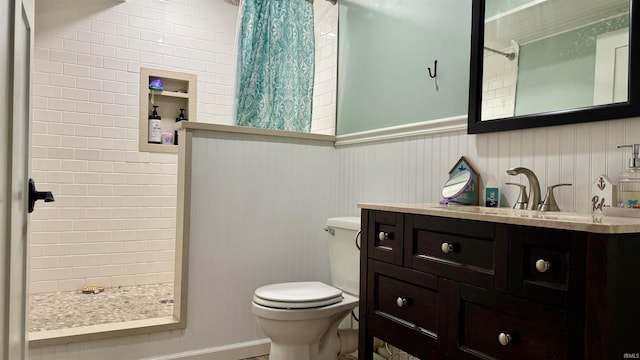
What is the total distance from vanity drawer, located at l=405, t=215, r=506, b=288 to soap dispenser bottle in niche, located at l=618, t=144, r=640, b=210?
0.41 meters

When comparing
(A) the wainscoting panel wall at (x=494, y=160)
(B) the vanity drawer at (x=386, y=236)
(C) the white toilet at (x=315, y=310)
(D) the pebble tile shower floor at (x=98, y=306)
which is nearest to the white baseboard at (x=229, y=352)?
(D) the pebble tile shower floor at (x=98, y=306)

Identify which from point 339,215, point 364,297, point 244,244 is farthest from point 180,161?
point 364,297

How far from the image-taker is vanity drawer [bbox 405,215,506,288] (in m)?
1.20

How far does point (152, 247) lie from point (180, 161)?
4.64 ft

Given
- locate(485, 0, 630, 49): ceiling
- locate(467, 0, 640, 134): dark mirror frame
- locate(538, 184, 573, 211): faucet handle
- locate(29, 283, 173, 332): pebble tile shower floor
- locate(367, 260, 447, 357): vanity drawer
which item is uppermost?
locate(485, 0, 630, 49): ceiling

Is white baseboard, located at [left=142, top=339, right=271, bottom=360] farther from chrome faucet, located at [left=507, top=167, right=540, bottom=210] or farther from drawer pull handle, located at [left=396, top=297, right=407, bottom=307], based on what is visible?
chrome faucet, located at [left=507, top=167, right=540, bottom=210]

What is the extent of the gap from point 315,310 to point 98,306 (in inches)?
62.8

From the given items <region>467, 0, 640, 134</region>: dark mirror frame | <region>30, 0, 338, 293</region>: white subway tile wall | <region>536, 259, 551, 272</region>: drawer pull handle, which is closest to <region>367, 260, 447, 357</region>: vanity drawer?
<region>536, 259, 551, 272</region>: drawer pull handle

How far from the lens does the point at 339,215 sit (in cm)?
268

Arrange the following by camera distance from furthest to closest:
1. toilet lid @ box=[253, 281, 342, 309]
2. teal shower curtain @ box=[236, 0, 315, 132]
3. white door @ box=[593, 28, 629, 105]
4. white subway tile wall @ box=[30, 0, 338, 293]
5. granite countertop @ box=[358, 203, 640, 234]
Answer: white subway tile wall @ box=[30, 0, 338, 293]
teal shower curtain @ box=[236, 0, 315, 132]
toilet lid @ box=[253, 281, 342, 309]
white door @ box=[593, 28, 629, 105]
granite countertop @ box=[358, 203, 640, 234]

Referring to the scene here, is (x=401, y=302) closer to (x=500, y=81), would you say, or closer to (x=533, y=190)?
(x=533, y=190)

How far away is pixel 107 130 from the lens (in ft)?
10.7

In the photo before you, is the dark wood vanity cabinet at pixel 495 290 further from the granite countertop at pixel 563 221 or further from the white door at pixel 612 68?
the white door at pixel 612 68

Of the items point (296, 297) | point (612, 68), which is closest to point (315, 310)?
point (296, 297)
